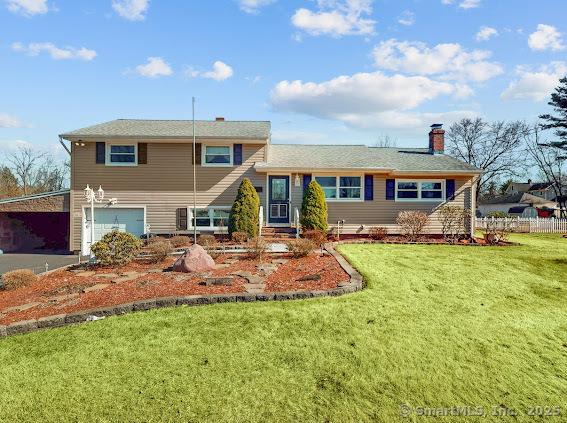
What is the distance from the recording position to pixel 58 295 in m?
7.23

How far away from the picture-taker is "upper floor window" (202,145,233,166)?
53.8ft

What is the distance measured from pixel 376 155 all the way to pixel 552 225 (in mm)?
13653

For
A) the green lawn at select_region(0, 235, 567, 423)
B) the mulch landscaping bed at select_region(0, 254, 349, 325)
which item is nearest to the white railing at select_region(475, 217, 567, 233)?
the green lawn at select_region(0, 235, 567, 423)

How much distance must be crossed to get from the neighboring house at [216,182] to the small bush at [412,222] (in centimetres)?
55

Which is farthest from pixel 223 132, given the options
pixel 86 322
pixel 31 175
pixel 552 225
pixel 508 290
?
pixel 31 175

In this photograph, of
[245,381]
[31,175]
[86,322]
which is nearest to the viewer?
[245,381]

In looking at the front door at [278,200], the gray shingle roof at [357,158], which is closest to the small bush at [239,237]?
the front door at [278,200]

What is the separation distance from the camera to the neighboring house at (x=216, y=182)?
52.6 ft

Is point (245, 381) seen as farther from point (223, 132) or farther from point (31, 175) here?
point (31, 175)

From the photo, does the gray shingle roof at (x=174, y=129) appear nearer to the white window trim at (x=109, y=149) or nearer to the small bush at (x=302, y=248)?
the white window trim at (x=109, y=149)

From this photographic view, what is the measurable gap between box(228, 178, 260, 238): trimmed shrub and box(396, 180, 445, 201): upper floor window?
7.47m

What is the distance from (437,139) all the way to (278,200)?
1035 cm

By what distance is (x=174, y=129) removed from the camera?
1727cm

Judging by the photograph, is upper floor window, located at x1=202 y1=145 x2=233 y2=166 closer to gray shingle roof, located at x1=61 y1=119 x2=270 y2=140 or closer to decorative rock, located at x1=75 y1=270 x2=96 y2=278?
gray shingle roof, located at x1=61 y1=119 x2=270 y2=140
